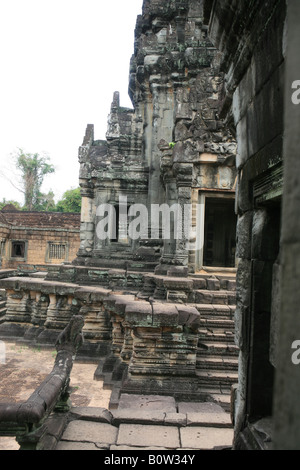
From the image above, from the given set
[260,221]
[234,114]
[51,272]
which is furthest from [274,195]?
[51,272]

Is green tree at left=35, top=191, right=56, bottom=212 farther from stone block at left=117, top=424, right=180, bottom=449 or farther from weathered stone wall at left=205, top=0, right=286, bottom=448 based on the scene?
weathered stone wall at left=205, top=0, right=286, bottom=448

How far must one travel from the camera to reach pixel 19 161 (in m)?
37.0

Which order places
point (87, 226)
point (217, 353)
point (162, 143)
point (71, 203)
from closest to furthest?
point (217, 353) → point (162, 143) → point (87, 226) → point (71, 203)

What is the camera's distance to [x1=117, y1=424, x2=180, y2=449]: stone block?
10.2 ft

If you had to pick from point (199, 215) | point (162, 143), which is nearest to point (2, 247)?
point (162, 143)

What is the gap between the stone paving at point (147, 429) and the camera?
3070mm

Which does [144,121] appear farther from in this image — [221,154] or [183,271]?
[183,271]

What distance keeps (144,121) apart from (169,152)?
449 cm

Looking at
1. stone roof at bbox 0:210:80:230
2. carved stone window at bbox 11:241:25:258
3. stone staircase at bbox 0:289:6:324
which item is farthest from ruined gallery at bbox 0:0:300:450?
carved stone window at bbox 11:241:25:258

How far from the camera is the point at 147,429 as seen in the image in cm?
340

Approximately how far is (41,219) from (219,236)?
13.6 meters

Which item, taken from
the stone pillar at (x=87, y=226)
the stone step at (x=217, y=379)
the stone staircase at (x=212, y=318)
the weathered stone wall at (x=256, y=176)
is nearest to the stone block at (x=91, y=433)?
the weathered stone wall at (x=256, y=176)

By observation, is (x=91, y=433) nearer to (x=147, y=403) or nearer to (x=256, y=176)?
(x=147, y=403)

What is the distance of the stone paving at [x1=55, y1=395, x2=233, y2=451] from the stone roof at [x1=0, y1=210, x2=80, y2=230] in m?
17.8
